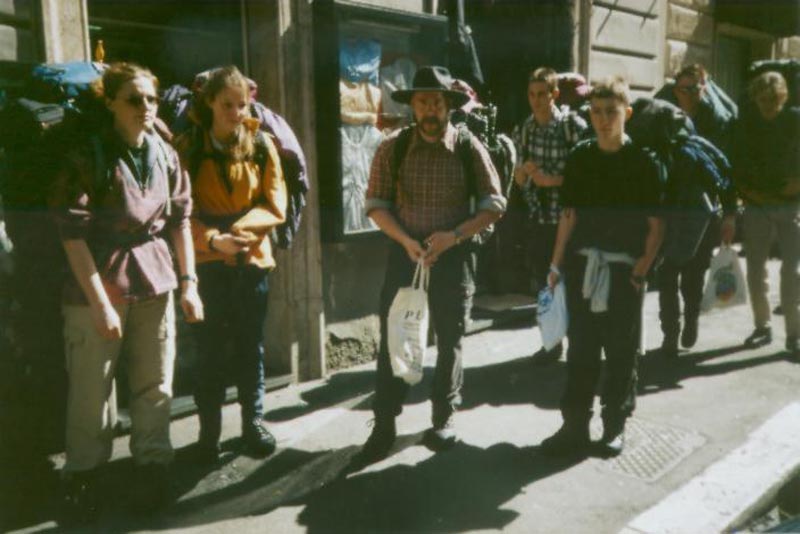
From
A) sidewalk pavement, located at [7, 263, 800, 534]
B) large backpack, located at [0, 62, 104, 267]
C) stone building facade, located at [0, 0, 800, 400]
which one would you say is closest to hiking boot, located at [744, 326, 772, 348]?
sidewalk pavement, located at [7, 263, 800, 534]

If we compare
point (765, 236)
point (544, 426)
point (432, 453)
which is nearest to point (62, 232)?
point (432, 453)

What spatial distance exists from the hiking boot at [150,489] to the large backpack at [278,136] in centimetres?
140

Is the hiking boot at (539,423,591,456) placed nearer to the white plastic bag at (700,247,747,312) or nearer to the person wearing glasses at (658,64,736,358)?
the white plastic bag at (700,247,747,312)

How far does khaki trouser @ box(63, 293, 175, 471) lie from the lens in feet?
11.5

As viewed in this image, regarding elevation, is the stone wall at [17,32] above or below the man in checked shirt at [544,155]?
above

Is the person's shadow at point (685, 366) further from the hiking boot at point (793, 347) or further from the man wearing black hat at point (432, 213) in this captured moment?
the man wearing black hat at point (432, 213)

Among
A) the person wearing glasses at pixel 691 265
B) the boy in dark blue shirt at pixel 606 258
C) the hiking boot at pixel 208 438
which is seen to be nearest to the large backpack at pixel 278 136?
the hiking boot at pixel 208 438

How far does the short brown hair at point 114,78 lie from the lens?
11.3ft

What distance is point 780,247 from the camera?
6.36m

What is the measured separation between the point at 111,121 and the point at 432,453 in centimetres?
242

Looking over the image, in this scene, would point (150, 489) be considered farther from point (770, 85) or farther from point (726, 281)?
point (770, 85)

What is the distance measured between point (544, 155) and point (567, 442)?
2.38 m

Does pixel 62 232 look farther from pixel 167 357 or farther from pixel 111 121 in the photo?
pixel 167 357

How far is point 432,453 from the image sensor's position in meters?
4.43
